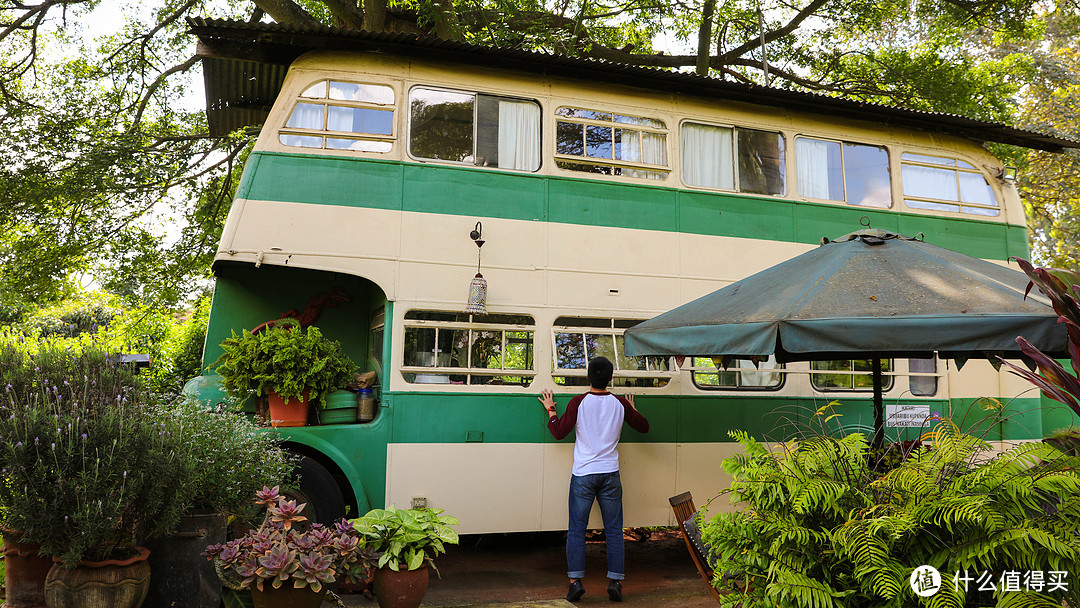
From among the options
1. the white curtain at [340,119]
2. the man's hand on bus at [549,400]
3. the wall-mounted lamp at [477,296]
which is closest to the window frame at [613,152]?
the wall-mounted lamp at [477,296]

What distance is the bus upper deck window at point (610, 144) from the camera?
688 cm

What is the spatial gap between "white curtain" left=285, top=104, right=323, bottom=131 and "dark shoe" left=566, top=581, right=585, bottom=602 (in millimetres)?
4242

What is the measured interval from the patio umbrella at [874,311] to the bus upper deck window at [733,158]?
6.83 ft

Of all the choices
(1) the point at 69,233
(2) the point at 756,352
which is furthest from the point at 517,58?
(1) the point at 69,233

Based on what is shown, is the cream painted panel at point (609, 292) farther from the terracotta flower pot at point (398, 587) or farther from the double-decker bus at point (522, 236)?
the terracotta flower pot at point (398, 587)

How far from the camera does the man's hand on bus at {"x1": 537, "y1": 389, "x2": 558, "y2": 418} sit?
6259 millimetres

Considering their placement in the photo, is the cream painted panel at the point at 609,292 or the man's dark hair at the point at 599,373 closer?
the man's dark hair at the point at 599,373

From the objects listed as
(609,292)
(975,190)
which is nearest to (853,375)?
(975,190)

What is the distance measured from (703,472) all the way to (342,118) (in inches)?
178

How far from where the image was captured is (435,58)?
6.59 metres

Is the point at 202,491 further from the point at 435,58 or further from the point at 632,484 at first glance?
the point at 435,58

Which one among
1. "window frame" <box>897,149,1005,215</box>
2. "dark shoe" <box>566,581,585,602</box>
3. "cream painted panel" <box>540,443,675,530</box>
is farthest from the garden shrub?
"window frame" <box>897,149,1005,215</box>

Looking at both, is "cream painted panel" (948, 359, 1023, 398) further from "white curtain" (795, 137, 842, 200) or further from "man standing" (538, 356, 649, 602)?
"man standing" (538, 356, 649, 602)

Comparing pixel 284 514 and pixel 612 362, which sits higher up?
pixel 612 362
